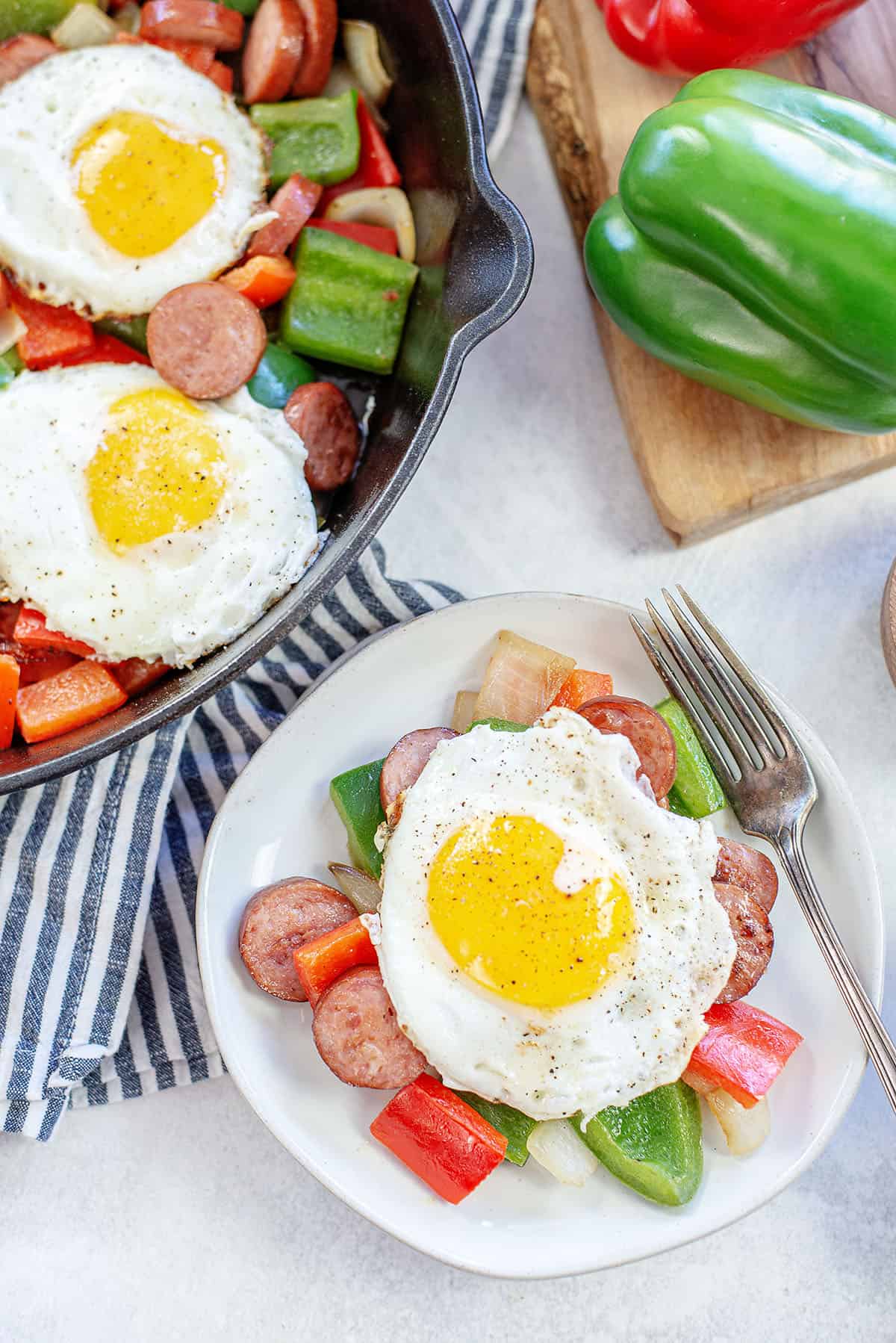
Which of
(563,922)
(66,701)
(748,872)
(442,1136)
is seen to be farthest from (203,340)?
(442,1136)

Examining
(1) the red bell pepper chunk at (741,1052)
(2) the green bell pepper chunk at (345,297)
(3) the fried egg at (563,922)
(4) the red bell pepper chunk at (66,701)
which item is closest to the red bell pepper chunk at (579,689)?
(3) the fried egg at (563,922)

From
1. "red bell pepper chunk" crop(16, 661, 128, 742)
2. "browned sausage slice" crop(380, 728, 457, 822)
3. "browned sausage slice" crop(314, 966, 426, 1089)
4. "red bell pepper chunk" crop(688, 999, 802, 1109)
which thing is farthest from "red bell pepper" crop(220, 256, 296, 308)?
"red bell pepper chunk" crop(688, 999, 802, 1109)

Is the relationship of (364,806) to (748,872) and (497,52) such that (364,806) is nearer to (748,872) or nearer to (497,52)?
(748,872)

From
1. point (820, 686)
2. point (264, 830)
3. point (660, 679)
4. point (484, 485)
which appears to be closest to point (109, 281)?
point (484, 485)

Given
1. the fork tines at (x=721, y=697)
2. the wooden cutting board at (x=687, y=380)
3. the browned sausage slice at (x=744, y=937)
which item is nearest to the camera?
the browned sausage slice at (x=744, y=937)

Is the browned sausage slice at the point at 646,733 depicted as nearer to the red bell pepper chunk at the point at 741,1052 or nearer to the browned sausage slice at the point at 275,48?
the red bell pepper chunk at the point at 741,1052
